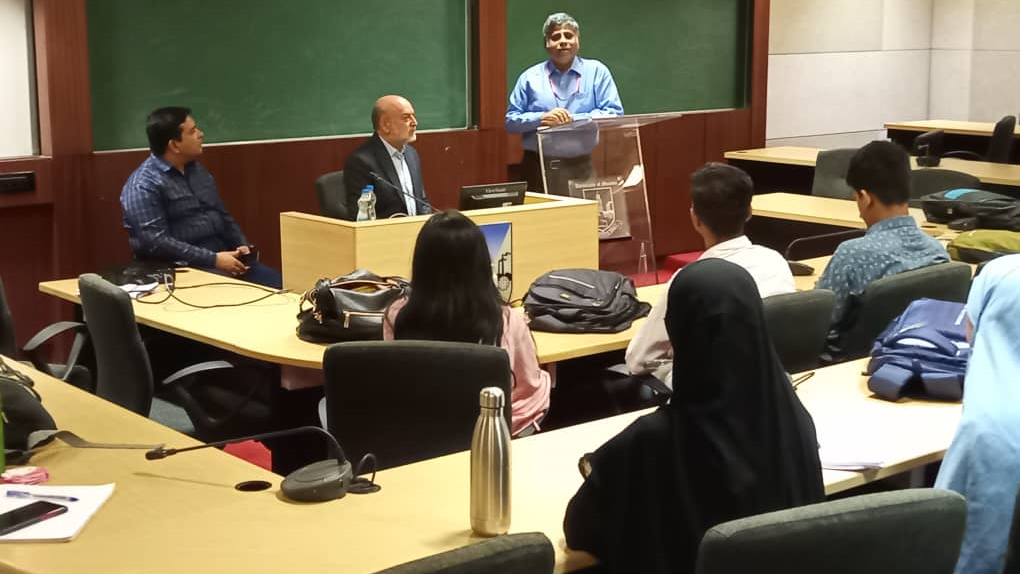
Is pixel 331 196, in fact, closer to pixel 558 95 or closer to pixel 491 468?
pixel 558 95

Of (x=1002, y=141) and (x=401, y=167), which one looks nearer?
(x=401, y=167)

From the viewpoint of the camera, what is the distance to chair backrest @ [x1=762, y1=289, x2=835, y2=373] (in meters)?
3.85

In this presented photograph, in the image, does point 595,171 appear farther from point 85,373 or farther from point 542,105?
point 85,373

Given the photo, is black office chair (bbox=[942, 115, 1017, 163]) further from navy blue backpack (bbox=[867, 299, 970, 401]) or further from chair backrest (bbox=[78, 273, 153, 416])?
chair backrest (bbox=[78, 273, 153, 416])

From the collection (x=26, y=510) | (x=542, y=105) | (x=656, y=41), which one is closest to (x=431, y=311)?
(x=26, y=510)

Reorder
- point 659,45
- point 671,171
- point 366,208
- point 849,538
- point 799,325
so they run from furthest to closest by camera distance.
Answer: point 671,171 → point 659,45 → point 366,208 → point 799,325 → point 849,538

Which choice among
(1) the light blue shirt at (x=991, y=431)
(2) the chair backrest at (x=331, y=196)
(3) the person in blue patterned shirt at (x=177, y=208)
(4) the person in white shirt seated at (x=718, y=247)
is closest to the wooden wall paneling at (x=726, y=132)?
(2) the chair backrest at (x=331, y=196)

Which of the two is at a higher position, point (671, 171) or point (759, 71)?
point (759, 71)

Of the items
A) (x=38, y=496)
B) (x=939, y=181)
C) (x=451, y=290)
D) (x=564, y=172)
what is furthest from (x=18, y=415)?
(x=939, y=181)

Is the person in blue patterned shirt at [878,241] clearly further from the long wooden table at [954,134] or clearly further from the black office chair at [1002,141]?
the long wooden table at [954,134]

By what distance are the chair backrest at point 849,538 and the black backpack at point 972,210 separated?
158 inches

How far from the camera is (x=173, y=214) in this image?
600 centimetres

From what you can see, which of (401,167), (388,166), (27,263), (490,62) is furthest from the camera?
(490,62)

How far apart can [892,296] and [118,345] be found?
2453 mm
